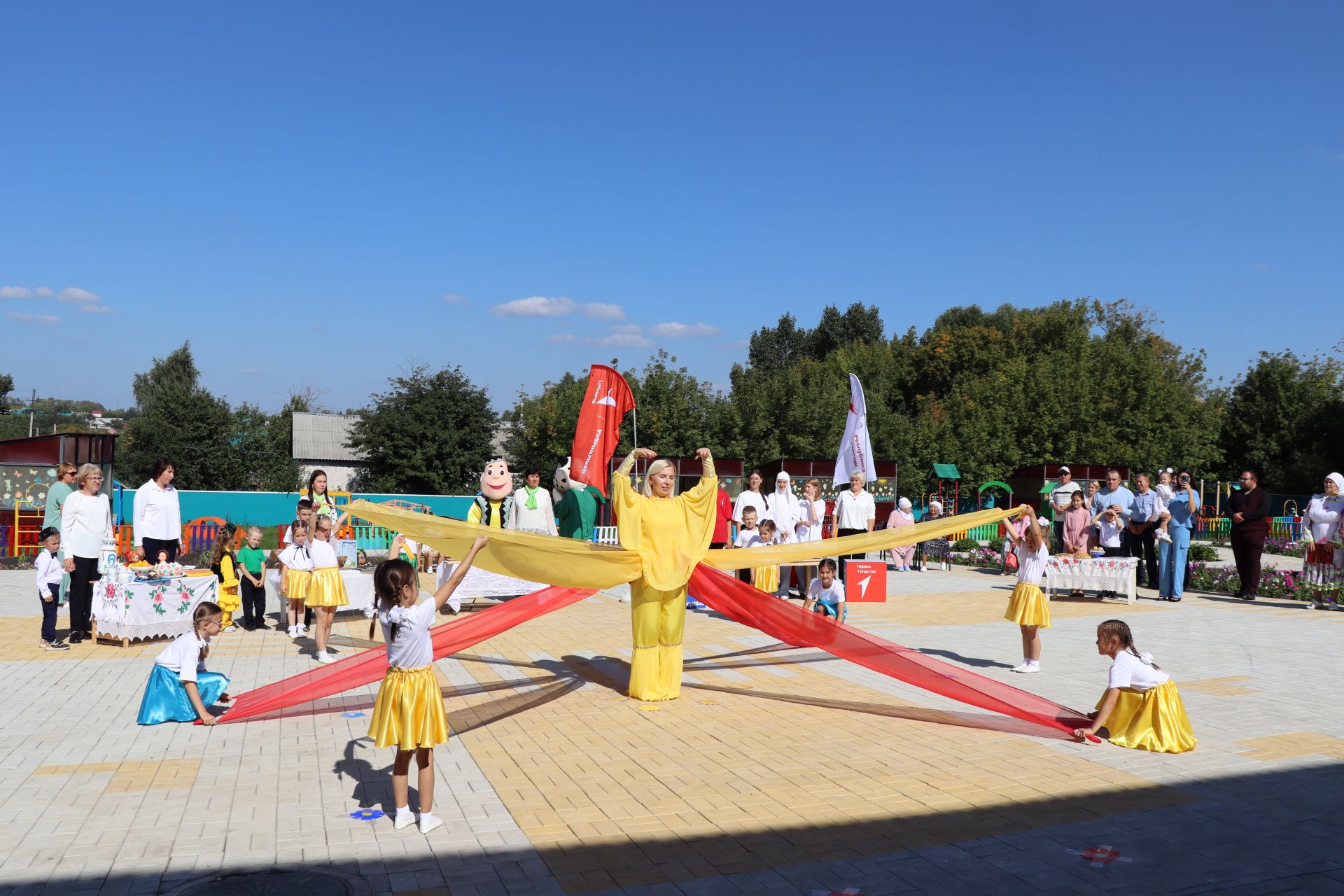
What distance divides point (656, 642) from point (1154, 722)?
3588mm

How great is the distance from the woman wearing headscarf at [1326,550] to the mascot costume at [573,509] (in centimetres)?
1044

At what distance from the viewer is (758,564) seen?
830 centimetres

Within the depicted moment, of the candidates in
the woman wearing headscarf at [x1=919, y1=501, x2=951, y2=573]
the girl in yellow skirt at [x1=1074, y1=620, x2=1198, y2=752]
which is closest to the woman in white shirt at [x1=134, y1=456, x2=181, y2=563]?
the girl in yellow skirt at [x1=1074, y1=620, x2=1198, y2=752]

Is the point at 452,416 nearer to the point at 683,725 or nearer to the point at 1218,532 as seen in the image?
the point at 1218,532

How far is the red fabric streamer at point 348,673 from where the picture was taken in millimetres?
7148

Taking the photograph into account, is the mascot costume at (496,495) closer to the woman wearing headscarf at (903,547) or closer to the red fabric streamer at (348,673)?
the red fabric streamer at (348,673)

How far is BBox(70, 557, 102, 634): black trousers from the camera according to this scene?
34.2 feet

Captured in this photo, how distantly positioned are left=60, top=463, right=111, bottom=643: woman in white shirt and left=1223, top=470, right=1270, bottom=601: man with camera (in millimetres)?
15084

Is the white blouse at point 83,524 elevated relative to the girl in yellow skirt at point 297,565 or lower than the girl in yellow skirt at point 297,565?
elevated

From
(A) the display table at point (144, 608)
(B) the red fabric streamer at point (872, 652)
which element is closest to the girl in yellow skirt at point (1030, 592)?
(B) the red fabric streamer at point (872, 652)

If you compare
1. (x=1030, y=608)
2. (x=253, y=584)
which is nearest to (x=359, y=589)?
(x=253, y=584)

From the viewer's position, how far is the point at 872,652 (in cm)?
744

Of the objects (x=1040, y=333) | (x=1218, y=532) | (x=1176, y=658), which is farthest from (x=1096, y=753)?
(x=1040, y=333)

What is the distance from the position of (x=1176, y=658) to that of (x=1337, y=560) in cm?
617
